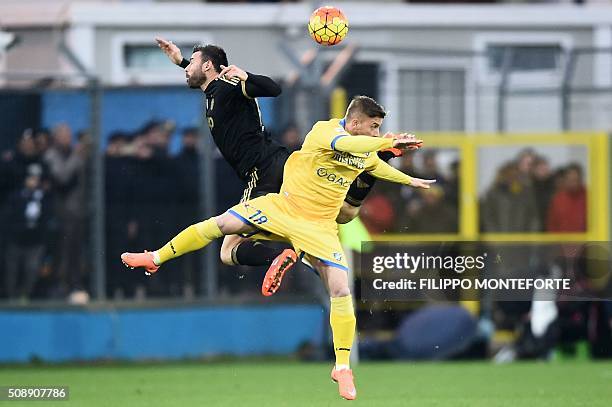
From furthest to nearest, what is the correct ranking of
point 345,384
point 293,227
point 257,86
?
point 293,227 → point 257,86 → point 345,384

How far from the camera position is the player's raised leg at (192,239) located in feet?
43.5

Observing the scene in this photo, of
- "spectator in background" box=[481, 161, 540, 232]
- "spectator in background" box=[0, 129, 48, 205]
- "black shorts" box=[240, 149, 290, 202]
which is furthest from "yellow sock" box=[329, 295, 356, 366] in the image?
"spectator in background" box=[481, 161, 540, 232]

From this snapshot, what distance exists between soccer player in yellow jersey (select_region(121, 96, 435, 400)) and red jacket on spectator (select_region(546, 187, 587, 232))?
7073 mm

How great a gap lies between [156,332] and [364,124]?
22.9 ft

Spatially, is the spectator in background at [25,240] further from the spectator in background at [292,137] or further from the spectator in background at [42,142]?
the spectator in background at [292,137]

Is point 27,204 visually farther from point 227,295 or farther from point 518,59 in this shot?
point 518,59

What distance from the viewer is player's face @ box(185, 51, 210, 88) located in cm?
1356

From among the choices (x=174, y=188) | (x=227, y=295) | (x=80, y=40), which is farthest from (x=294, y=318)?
(x=80, y=40)

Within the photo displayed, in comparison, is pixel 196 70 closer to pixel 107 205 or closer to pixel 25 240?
pixel 107 205

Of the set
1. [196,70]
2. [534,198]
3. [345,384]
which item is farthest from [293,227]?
[534,198]

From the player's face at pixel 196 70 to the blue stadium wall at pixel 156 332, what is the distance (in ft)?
19.9

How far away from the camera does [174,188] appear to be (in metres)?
19.2

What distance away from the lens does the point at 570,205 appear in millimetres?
20219

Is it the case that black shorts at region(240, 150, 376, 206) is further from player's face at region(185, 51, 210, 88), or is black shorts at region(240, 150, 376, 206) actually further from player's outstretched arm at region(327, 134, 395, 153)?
player's outstretched arm at region(327, 134, 395, 153)
